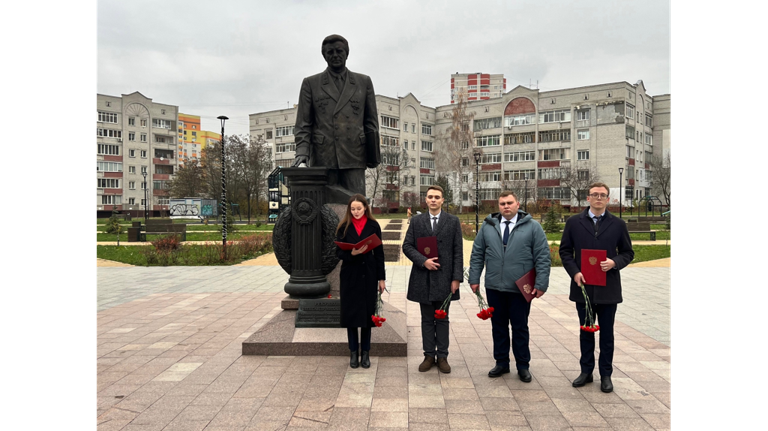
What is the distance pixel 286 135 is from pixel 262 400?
64103 mm

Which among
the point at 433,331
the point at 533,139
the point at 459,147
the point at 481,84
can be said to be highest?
the point at 481,84

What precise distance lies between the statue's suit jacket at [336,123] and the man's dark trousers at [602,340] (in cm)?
344

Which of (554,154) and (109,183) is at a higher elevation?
(554,154)

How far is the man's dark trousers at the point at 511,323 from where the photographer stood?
4484 mm

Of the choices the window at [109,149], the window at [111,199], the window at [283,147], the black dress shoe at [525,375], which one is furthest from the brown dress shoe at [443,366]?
the window at [109,149]

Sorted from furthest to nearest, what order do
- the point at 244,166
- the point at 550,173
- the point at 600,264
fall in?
the point at 550,173 → the point at 244,166 → the point at 600,264

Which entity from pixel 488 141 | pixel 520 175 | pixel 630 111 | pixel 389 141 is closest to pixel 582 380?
pixel 389 141

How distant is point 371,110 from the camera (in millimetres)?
6430

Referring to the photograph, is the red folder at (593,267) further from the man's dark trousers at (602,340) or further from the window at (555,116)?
the window at (555,116)

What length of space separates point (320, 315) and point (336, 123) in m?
2.54

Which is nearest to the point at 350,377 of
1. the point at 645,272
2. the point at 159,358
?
the point at 159,358

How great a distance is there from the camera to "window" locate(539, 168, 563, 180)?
188 ft

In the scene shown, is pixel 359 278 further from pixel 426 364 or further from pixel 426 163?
pixel 426 163

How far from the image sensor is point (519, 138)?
200 feet
